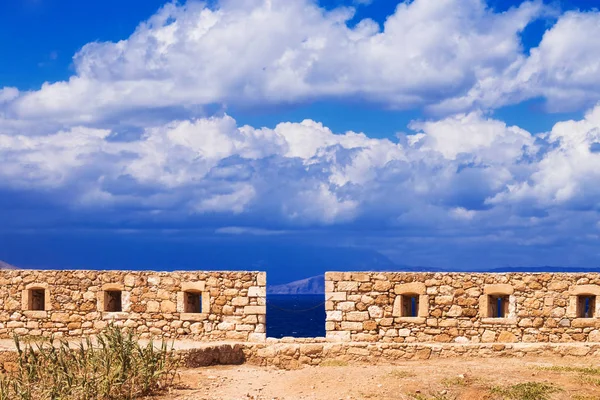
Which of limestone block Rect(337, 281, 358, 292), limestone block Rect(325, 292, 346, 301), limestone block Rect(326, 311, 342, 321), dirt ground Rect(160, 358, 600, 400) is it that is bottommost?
dirt ground Rect(160, 358, 600, 400)

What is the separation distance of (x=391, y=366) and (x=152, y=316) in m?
5.34

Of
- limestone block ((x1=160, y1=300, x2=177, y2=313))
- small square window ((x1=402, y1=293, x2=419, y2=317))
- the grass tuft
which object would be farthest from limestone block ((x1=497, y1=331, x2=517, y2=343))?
limestone block ((x1=160, y1=300, x2=177, y2=313))

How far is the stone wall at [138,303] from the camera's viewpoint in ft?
55.7

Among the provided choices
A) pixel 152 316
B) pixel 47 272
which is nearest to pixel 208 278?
pixel 152 316

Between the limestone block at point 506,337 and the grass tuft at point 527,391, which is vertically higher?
the limestone block at point 506,337

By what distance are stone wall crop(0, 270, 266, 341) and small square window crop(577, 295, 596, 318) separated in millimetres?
6439

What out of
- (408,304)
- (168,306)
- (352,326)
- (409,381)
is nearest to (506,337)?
(408,304)

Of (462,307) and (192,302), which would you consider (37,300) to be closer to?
(192,302)

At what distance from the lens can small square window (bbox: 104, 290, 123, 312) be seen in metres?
17.7

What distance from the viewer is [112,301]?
17953 mm

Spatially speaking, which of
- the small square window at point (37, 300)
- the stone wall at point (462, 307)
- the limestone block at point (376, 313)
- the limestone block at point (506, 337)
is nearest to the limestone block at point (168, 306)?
the small square window at point (37, 300)

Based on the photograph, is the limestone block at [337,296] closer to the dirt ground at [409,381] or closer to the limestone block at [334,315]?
the limestone block at [334,315]

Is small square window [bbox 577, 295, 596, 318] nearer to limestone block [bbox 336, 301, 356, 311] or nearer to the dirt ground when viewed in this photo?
the dirt ground

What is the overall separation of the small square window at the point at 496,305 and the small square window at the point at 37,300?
967cm
